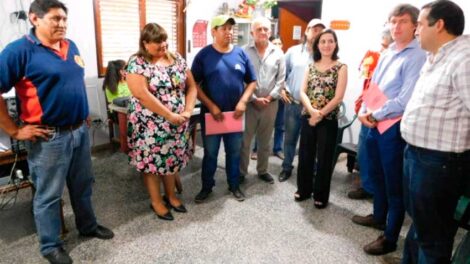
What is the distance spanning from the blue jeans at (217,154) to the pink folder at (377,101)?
999 mm

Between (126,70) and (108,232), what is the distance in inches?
41.6

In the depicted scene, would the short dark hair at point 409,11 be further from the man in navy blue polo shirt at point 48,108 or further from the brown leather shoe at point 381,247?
the man in navy blue polo shirt at point 48,108

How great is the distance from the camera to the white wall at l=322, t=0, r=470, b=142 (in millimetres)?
3395

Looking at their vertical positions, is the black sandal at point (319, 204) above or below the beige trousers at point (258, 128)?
below

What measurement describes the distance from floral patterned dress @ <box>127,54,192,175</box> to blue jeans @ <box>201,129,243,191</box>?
31 centimetres

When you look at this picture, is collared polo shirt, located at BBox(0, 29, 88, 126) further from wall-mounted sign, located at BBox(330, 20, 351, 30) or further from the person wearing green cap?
wall-mounted sign, located at BBox(330, 20, 351, 30)

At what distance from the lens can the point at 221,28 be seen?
2326 millimetres

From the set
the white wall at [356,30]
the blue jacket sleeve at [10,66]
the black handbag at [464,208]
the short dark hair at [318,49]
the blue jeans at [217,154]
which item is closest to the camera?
the black handbag at [464,208]

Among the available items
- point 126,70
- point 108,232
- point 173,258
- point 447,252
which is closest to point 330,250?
point 447,252

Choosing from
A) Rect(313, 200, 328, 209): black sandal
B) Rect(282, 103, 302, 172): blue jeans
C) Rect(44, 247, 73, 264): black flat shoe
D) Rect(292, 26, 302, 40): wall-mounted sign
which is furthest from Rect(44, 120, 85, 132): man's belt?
Rect(292, 26, 302, 40): wall-mounted sign

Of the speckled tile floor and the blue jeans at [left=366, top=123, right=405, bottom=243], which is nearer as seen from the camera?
the blue jeans at [left=366, top=123, right=405, bottom=243]

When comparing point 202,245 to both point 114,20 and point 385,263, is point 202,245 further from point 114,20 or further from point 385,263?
point 114,20

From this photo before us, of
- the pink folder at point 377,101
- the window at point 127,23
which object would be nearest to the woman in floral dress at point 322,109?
the pink folder at point 377,101

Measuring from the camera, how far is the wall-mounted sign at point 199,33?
463 centimetres
